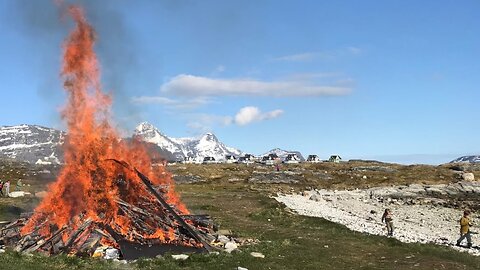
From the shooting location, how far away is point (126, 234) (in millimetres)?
28219

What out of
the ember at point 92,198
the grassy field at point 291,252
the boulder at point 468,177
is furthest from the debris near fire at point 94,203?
the boulder at point 468,177

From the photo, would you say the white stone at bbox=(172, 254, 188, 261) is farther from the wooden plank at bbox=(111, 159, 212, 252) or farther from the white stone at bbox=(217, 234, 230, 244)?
the white stone at bbox=(217, 234, 230, 244)

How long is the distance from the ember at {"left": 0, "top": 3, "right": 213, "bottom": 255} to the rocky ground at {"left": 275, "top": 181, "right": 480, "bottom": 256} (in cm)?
1818

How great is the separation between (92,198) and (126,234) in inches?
148

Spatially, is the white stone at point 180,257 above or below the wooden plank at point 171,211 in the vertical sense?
below

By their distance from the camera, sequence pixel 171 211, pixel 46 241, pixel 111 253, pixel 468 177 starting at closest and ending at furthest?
pixel 111 253 < pixel 46 241 < pixel 171 211 < pixel 468 177

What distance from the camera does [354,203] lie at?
7362 cm

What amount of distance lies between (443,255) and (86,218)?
71.4 feet

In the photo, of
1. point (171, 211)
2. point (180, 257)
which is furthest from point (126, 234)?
point (180, 257)

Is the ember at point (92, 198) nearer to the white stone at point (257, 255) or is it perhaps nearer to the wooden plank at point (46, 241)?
the wooden plank at point (46, 241)

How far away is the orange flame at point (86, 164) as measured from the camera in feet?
97.8

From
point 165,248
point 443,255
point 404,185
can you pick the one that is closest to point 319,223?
point 443,255

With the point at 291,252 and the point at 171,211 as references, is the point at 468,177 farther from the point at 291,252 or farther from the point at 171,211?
the point at 171,211

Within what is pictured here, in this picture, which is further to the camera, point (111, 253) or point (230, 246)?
point (230, 246)
